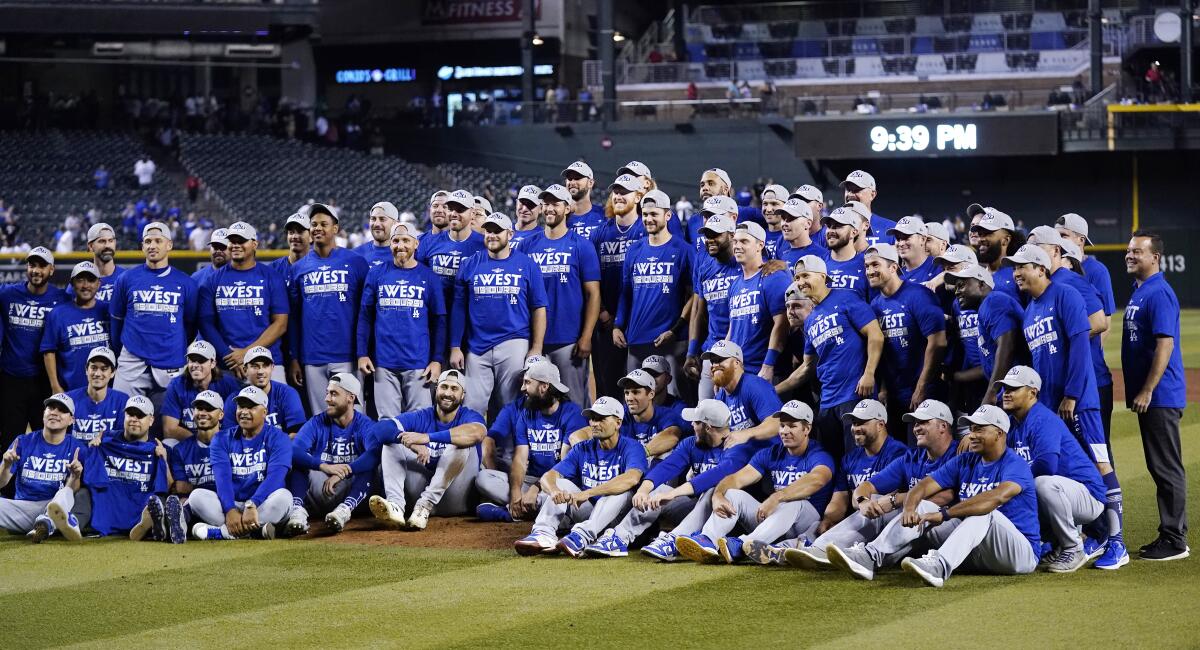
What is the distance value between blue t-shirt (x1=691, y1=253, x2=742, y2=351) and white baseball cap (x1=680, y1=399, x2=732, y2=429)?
3.22 feet

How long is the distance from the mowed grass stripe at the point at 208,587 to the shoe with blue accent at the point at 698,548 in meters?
1.18

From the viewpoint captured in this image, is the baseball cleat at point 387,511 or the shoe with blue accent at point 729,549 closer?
the shoe with blue accent at point 729,549

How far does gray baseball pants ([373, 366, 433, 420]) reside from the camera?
11.8m

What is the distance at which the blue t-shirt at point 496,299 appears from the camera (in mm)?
11594

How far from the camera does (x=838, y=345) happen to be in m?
9.75

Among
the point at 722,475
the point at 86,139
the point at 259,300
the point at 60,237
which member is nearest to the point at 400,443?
the point at 259,300

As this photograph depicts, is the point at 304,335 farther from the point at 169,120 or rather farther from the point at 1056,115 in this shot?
the point at 169,120

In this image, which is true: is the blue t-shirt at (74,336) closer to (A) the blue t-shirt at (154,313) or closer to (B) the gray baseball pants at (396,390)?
(A) the blue t-shirt at (154,313)

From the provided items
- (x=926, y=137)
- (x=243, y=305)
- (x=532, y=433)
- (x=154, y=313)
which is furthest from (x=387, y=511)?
(x=926, y=137)

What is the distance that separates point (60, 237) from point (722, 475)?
24470 mm

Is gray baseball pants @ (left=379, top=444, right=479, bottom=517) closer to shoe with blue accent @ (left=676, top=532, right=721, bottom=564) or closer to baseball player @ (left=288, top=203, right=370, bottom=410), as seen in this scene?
baseball player @ (left=288, top=203, right=370, bottom=410)

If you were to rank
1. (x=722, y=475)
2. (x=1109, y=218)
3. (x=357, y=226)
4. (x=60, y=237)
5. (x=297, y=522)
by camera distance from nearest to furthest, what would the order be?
(x=722, y=475), (x=297, y=522), (x=60, y=237), (x=357, y=226), (x=1109, y=218)

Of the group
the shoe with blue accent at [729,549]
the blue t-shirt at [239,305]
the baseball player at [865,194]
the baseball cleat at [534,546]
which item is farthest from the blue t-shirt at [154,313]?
the baseball player at [865,194]

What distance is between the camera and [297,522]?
33.5 ft
